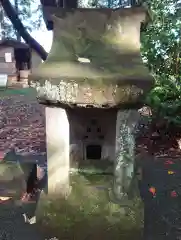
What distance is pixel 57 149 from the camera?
225 centimetres

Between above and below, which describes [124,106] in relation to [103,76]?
below

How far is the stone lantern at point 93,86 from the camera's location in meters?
1.83

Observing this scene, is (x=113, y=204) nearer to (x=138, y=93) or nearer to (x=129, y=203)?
(x=129, y=203)

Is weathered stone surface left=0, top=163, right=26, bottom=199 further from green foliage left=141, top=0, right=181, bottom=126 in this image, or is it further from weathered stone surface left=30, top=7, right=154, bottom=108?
green foliage left=141, top=0, right=181, bottom=126

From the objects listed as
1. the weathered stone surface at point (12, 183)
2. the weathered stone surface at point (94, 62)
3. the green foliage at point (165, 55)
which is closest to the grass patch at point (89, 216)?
the weathered stone surface at point (94, 62)

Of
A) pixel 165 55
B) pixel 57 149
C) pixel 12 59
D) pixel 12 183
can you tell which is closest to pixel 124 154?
pixel 57 149

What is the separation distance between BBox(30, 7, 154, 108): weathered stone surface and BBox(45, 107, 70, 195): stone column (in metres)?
0.31

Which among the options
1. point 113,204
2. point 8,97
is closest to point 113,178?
point 113,204

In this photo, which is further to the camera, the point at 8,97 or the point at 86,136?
the point at 8,97

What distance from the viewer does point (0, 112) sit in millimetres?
9125

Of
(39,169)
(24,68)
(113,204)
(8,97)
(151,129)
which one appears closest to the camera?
(113,204)

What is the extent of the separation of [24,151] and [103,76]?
4007mm

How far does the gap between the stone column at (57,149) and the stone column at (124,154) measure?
1.23ft

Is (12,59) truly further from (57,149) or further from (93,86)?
(93,86)
